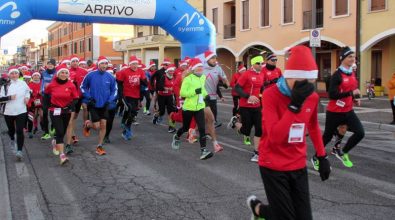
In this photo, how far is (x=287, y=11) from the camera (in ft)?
94.3

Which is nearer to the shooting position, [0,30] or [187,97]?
[187,97]

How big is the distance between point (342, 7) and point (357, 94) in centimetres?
1819

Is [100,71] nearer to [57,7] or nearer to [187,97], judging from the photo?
[187,97]

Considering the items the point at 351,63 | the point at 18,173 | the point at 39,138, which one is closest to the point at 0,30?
the point at 39,138

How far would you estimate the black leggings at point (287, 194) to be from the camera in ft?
12.4

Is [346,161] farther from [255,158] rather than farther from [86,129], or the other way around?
[86,129]

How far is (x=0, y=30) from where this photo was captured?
508 inches

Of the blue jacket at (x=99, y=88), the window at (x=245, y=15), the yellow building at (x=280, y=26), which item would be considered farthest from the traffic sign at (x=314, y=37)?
the window at (x=245, y=15)

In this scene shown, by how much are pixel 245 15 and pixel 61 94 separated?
25577mm

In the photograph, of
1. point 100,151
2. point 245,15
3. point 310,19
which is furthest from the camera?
point 245,15

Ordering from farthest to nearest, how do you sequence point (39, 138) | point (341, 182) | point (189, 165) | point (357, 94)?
1. point (39, 138)
2. point (189, 165)
3. point (357, 94)
4. point (341, 182)

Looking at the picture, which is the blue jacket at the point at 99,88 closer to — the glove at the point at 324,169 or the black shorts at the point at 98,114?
the black shorts at the point at 98,114

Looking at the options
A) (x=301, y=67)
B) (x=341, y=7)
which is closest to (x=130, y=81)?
(x=301, y=67)

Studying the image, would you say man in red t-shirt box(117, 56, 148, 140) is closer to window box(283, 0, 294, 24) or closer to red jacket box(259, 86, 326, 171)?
red jacket box(259, 86, 326, 171)
